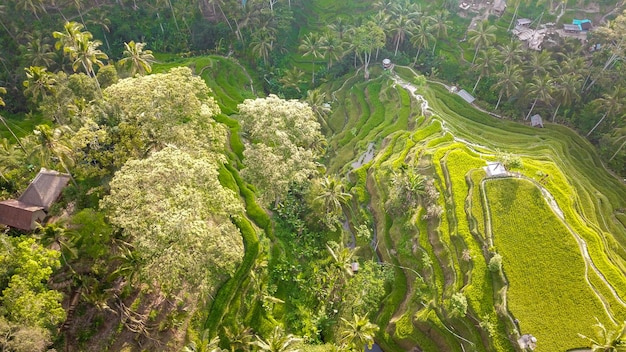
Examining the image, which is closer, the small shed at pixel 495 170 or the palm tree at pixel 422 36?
the small shed at pixel 495 170

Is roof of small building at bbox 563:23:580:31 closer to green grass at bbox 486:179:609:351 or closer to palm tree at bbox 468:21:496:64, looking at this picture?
palm tree at bbox 468:21:496:64

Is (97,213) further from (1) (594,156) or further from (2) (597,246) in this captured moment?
(1) (594,156)

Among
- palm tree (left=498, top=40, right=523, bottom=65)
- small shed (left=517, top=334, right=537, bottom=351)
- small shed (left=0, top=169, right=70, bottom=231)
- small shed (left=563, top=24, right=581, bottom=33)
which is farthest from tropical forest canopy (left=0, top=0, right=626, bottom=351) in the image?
small shed (left=563, top=24, right=581, bottom=33)

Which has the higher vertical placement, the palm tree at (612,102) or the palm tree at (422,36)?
the palm tree at (422,36)

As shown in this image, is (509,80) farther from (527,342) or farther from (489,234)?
(527,342)

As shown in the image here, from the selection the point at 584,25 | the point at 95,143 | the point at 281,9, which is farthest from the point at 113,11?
the point at 584,25

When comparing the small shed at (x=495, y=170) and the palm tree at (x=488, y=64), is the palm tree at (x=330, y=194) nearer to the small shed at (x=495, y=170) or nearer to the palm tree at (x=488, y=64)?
the small shed at (x=495, y=170)

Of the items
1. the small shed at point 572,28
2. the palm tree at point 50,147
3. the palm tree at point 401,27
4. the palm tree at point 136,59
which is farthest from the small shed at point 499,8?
the palm tree at point 50,147
